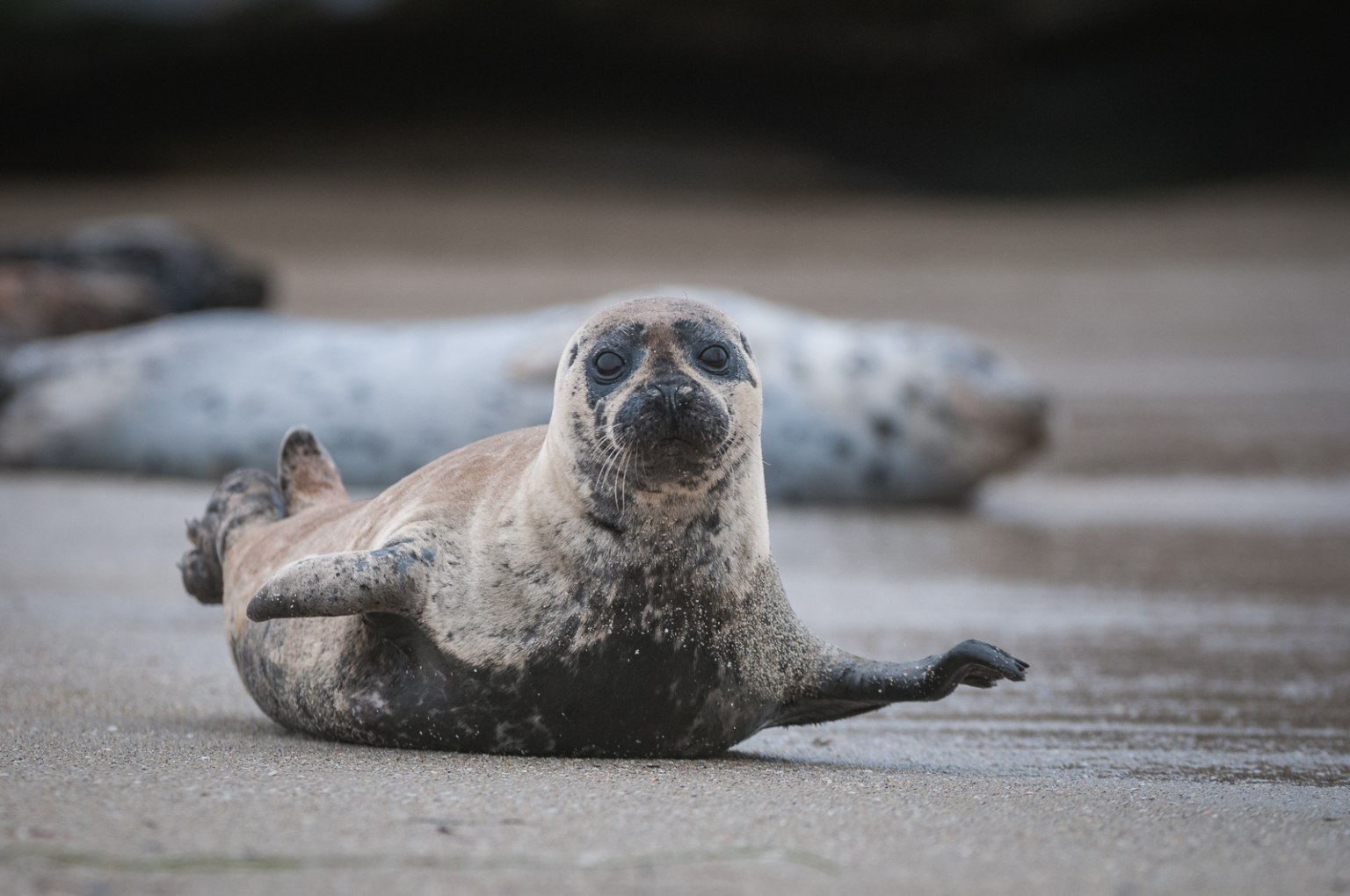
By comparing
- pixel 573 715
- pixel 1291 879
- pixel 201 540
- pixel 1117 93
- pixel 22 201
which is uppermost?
pixel 1117 93

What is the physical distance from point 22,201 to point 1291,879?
16.1 meters

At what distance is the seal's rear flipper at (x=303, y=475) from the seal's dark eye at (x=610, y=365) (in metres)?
1.05

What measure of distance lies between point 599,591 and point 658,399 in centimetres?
35

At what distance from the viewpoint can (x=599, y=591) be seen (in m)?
2.42

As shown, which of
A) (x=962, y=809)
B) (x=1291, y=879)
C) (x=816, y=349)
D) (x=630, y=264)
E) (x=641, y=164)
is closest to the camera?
(x=1291, y=879)

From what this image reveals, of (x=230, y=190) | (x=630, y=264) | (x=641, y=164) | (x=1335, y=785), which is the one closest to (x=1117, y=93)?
(x=641, y=164)

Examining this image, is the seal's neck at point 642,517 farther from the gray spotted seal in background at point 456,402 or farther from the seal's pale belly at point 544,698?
the gray spotted seal in background at point 456,402

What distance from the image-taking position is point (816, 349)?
6957 mm

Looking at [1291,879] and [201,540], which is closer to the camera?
[1291,879]

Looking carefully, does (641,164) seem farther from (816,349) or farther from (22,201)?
(816,349)

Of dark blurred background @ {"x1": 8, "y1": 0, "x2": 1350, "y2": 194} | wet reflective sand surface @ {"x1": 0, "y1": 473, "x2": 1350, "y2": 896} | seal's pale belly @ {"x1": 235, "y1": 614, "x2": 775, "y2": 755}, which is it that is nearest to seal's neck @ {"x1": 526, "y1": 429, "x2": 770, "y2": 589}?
seal's pale belly @ {"x1": 235, "y1": 614, "x2": 775, "y2": 755}

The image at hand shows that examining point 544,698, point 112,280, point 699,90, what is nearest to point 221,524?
point 544,698

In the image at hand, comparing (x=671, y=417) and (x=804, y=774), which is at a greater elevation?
(x=671, y=417)

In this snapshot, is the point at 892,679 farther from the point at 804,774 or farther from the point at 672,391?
the point at 672,391
